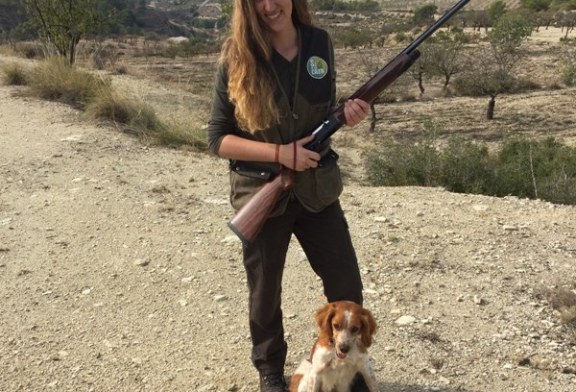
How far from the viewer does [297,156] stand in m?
2.09

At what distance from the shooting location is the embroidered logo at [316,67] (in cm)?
213

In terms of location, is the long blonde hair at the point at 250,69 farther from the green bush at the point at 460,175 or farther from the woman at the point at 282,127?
the green bush at the point at 460,175

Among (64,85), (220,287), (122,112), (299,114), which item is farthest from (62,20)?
(299,114)

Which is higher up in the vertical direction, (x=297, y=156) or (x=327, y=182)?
(x=297, y=156)

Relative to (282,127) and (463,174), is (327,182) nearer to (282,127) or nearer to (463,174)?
(282,127)

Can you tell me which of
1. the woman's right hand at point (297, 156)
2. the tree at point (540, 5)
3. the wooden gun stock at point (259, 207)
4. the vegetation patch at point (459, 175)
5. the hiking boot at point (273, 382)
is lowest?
the vegetation patch at point (459, 175)

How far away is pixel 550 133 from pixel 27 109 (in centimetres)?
1433

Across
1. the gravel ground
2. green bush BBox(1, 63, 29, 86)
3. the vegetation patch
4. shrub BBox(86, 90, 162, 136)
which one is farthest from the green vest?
green bush BBox(1, 63, 29, 86)

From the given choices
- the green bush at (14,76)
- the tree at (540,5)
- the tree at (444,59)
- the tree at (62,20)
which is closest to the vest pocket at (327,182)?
the green bush at (14,76)

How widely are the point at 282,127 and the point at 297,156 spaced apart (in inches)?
6.3

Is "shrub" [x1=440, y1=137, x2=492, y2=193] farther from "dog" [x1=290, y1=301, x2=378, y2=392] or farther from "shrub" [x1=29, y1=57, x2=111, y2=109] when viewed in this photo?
"shrub" [x1=29, y1=57, x2=111, y2=109]

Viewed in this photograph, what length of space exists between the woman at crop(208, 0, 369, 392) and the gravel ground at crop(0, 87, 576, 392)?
1.02m

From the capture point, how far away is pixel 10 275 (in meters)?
4.30

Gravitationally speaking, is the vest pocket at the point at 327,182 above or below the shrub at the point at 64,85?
above
